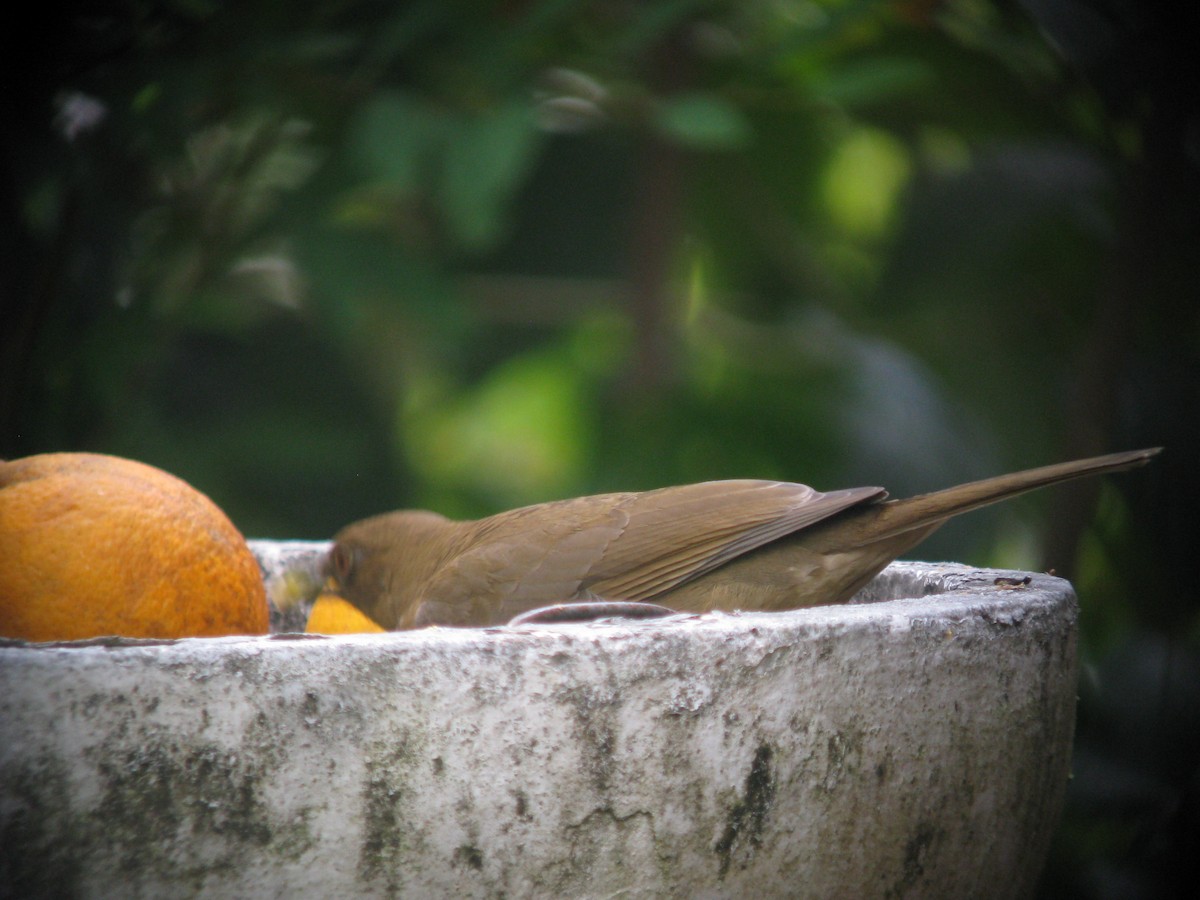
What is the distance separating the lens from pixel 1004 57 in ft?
13.9

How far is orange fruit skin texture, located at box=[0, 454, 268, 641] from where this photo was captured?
1.67 m

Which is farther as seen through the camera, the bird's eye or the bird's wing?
the bird's eye

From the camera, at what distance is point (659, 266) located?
15.4ft

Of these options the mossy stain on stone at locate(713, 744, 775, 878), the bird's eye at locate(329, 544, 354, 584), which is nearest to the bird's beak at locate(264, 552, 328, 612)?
the bird's eye at locate(329, 544, 354, 584)

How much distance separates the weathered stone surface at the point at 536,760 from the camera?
1.29 metres

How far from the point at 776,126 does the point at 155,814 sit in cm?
410

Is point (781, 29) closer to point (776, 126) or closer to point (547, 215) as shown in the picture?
point (776, 126)

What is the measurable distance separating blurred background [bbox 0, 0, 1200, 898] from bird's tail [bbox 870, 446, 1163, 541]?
53.0 inches

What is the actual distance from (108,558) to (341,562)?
4.01 ft

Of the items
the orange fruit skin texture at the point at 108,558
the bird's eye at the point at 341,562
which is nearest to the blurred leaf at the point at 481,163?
the bird's eye at the point at 341,562

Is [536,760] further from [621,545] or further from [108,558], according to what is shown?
[621,545]

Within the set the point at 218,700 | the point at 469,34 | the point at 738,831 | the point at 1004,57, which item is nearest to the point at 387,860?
the point at 218,700

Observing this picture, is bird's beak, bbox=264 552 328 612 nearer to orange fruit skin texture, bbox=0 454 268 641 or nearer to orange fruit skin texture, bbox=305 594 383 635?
orange fruit skin texture, bbox=305 594 383 635

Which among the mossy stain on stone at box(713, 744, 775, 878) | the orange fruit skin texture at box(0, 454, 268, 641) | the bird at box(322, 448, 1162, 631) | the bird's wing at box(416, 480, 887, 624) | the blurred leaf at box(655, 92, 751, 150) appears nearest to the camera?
the mossy stain on stone at box(713, 744, 775, 878)
